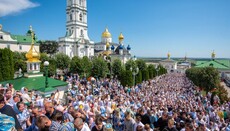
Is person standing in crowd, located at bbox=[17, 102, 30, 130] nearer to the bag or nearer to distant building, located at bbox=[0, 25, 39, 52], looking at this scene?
the bag

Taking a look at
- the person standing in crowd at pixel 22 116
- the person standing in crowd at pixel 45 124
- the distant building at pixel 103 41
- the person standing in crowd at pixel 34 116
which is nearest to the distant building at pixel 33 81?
the person standing in crowd at pixel 22 116

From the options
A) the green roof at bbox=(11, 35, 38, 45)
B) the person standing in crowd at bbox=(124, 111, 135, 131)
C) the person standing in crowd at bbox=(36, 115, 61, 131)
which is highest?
the green roof at bbox=(11, 35, 38, 45)

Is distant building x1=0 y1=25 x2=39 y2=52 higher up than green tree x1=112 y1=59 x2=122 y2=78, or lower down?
higher up

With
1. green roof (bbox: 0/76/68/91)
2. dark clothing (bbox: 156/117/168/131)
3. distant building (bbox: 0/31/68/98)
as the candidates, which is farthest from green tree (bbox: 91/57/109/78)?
dark clothing (bbox: 156/117/168/131)

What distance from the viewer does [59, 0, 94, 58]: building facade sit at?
222ft

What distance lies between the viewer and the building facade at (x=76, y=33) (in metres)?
67.6

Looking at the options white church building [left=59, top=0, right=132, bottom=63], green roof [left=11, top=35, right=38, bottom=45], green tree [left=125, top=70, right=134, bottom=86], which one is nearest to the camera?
green tree [left=125, top=70, right=134, bottom=86]

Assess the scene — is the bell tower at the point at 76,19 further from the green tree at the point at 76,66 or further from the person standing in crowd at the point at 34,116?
the person standing in crowd at the point at 34,116

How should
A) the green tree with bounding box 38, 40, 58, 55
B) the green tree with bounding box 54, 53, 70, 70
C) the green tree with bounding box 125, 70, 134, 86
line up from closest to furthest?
1. the green tree with bounding box 125, 70, 134, 86
2. the green tree with bounding box 54, 53, 70, 70
3. the green tree with bounding box 38, 40, 58, 55

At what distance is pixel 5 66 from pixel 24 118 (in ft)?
83.1

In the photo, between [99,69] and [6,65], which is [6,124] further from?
[99,69]

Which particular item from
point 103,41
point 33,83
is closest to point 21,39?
point 33,83

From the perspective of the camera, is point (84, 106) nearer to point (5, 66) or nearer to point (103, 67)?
point (5, 66)

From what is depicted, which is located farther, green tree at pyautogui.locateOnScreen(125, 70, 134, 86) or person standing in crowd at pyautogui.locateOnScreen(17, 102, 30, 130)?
green tree at pyautogui.locateOnScreen(125, 70, 134, 86)
